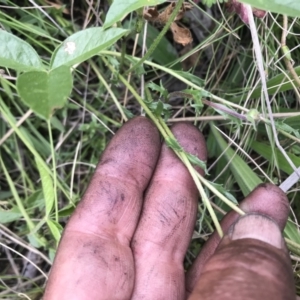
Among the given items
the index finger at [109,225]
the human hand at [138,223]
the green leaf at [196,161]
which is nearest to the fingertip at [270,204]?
the human hand at [138,223]

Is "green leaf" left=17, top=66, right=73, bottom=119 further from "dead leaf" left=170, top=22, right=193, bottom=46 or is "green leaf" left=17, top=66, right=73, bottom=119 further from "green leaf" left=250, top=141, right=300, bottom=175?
"green leaf" left=250, top=141, right=300, bottom=175

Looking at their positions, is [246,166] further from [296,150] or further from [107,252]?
[107,252]

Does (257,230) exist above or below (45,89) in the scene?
below

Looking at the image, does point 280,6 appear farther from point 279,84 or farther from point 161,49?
point 161,49

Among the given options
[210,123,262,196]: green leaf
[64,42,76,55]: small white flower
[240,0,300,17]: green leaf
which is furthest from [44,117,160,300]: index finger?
Result: [240,0,300,17]: green leaf

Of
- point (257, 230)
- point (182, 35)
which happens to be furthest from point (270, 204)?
point (182, 35)

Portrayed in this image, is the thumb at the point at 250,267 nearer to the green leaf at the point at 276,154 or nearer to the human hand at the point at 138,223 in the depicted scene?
the human hand at the point at 138,223
